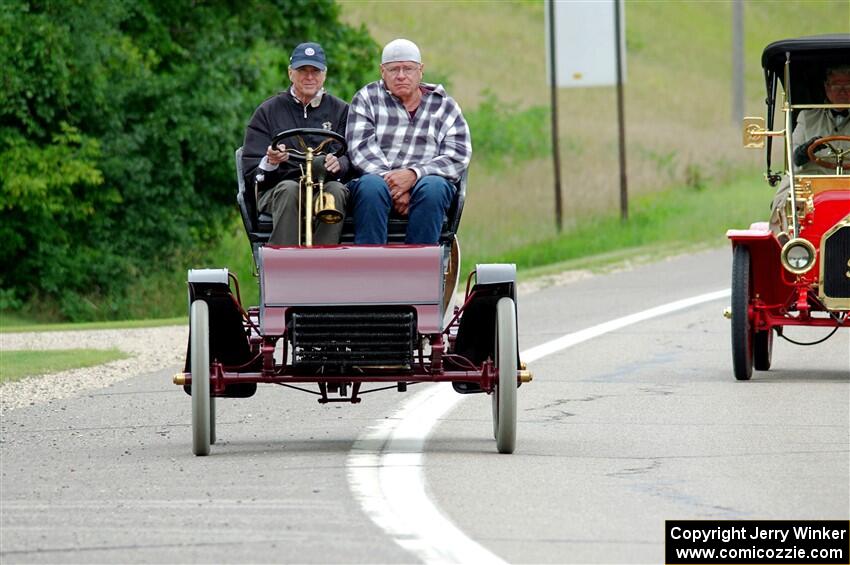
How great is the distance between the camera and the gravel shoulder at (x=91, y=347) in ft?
45.5

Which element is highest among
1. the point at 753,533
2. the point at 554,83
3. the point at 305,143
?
the point at 554,83

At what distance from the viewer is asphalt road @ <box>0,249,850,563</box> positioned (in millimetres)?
7695

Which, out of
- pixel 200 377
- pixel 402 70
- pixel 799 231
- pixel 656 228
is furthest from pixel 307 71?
pixel 656 228

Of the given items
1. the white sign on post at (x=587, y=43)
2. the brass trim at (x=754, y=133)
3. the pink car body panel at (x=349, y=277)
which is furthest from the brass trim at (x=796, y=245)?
the white sign on post at (x=587, y=43)

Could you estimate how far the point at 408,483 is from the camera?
9039 mm

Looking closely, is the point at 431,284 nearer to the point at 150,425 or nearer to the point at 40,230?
the point at 150,425

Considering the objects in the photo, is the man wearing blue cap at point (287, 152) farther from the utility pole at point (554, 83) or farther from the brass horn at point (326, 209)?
the utility pole at point (554, 83)

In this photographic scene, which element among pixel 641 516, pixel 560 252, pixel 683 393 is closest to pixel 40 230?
pixel 560 252

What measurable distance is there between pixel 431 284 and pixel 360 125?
4.57 ft

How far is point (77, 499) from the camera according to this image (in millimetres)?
8766

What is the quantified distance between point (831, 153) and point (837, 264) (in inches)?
52.0

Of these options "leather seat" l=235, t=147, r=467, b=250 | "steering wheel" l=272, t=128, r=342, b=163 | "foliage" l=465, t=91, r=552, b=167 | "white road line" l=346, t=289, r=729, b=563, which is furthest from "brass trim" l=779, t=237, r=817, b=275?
"foliage" l=465, t=91, r=552, b=167

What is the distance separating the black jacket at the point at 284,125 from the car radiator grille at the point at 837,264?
3927mm

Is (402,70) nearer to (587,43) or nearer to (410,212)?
(410,212)
